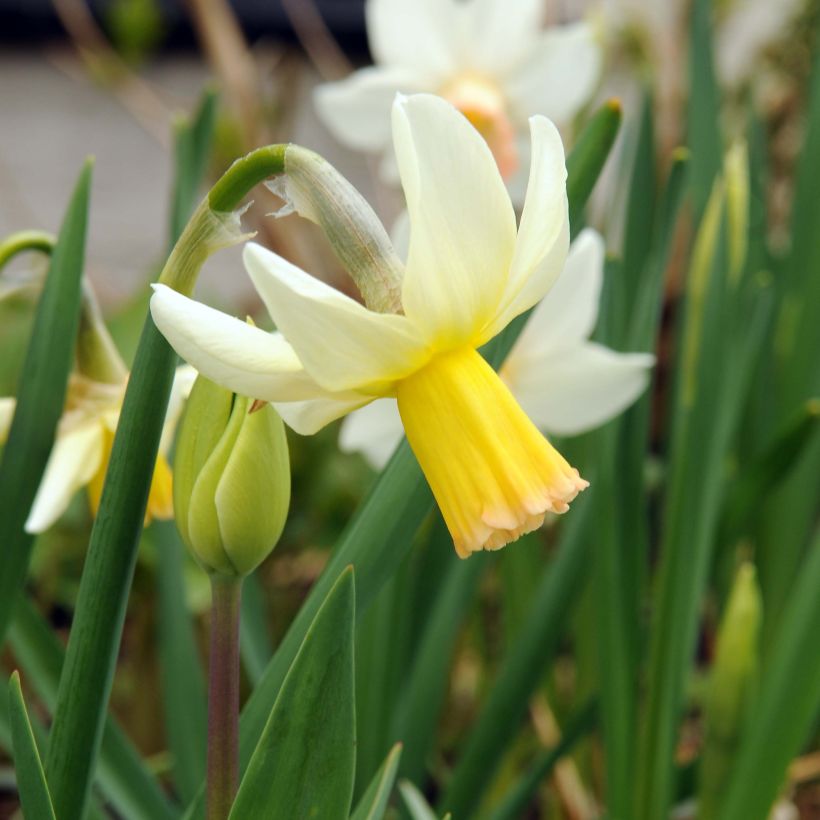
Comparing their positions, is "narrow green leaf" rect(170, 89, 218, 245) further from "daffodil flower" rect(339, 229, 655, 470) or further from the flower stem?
the flower stem

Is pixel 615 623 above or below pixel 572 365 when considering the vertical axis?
below

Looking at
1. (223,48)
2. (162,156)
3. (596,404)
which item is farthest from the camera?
(162,156)

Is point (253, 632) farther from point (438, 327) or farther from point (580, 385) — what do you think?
point (438, 327)

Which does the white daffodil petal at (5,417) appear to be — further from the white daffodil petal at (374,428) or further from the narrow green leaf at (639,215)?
the narrow green leaf at (639,215)

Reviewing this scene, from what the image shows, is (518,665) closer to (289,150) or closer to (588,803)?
(588,803)

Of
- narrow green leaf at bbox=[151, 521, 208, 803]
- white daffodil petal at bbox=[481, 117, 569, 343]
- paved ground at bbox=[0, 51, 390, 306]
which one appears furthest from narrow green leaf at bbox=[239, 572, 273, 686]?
paved ground at bbox=[0, 51, 390, 306]

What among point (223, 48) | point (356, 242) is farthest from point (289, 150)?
point (223, 48)

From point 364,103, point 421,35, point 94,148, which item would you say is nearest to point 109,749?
point 364,103
